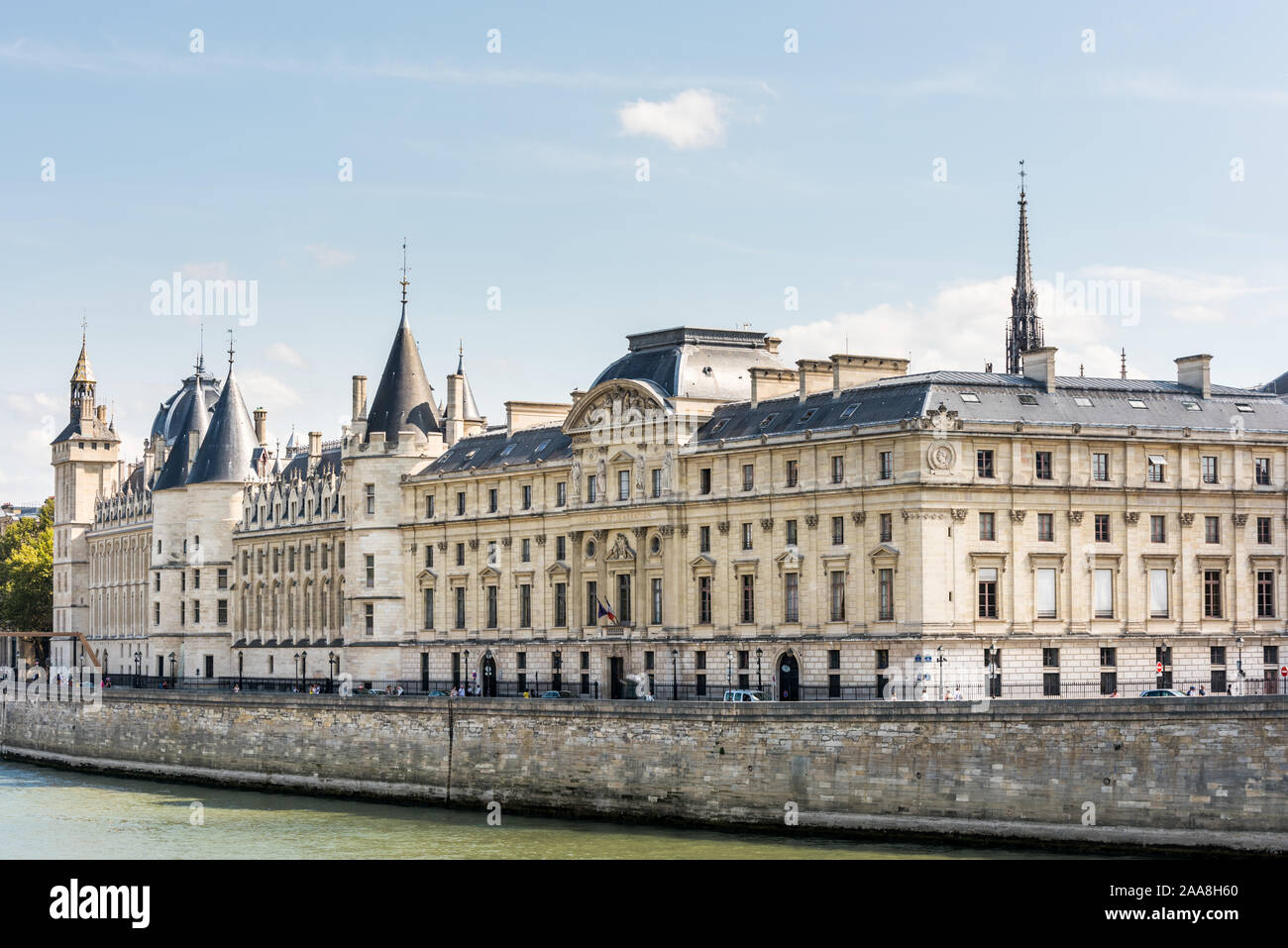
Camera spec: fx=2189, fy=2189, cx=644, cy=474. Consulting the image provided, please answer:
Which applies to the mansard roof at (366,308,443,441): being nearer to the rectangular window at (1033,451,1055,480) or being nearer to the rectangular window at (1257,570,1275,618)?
the rectangular window at (1033,451,1055,480)

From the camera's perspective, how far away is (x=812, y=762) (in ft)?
200

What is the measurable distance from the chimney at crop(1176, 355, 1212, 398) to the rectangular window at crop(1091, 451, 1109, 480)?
6021mm

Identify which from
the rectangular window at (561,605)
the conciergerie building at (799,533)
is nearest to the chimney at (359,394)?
the conciergerie building at (799,533)

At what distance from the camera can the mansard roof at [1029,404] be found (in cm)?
7462

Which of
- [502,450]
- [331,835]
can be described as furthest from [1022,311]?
[331,835]

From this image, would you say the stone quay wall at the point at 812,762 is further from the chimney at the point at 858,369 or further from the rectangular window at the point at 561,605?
A: the chimney at the point at 858,369

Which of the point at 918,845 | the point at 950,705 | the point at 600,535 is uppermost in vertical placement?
the point at 600,535

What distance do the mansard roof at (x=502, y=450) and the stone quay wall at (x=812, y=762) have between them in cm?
1709

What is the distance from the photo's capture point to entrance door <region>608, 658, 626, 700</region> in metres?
84.9

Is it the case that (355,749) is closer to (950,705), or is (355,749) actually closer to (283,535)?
(950,705)

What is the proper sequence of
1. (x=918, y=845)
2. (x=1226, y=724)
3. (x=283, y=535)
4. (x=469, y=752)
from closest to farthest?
1. (x=1226, y=724)
2. (x=918, y=845)
3. (x=469, y=752)
4. (x=283, y=535)

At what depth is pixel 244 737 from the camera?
269 feet
